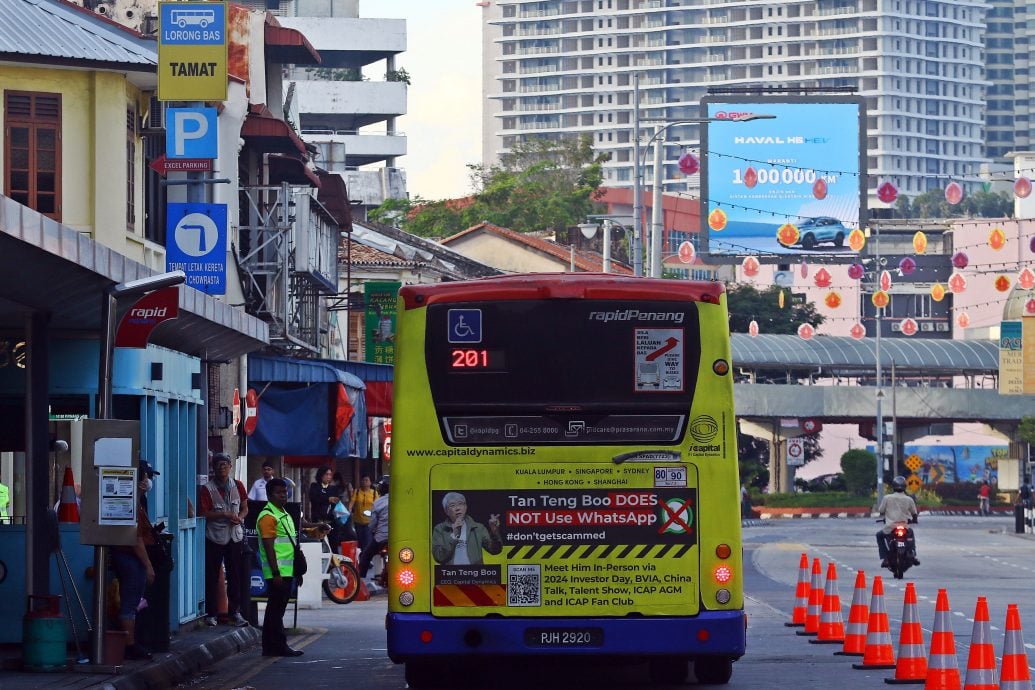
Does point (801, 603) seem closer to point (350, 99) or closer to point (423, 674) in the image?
point (423, 674)

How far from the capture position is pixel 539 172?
377 feet

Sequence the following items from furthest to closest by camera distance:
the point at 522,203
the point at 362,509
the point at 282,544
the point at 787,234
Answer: the point at 522,203 → the point at 787,234 → the point at 362,509 → the point at 282,544

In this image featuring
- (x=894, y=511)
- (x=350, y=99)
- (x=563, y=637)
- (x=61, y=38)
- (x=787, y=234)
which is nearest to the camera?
(x=563, y=637)

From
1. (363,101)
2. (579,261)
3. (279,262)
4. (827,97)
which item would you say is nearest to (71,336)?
(279,262)

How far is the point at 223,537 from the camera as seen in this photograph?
72.6 feet

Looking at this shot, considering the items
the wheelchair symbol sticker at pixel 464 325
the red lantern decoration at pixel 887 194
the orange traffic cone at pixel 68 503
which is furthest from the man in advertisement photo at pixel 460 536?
the red lantern decoration at pixel 887 194

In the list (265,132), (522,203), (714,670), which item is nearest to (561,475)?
(714,670)

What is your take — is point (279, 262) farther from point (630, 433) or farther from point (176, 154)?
point (630, 433)

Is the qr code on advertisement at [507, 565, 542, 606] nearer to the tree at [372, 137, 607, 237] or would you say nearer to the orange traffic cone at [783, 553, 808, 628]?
the orange traffic cone at [783, 553, 808, 628]

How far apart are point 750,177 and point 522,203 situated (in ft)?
129

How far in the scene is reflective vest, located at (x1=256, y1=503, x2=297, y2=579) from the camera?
1884cm

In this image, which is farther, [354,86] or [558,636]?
[354,86]

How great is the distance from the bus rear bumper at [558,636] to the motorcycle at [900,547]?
19.2m

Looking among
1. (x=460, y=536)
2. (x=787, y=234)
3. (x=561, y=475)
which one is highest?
(x=787, y=234)
